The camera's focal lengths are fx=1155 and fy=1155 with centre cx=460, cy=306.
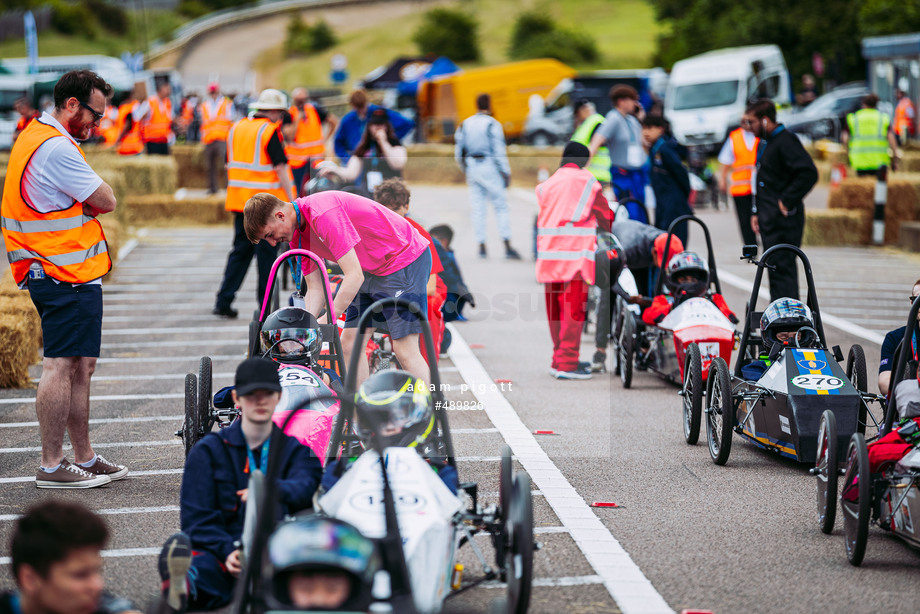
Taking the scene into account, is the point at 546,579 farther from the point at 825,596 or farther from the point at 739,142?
the point at 739,142

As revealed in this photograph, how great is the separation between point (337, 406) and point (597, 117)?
8.27 metres

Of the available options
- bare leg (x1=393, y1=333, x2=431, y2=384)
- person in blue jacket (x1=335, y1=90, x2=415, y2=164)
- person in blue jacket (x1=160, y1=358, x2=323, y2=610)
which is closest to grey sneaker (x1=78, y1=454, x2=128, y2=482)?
bare leg (x1=393, y1=333, x2=431, y2=384)

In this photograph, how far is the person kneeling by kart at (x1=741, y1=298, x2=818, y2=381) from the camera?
696 cm

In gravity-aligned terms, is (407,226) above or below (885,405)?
above

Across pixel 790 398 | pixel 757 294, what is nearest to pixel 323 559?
pixel 790 398

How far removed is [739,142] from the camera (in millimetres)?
13344

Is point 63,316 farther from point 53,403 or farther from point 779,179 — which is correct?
point 779,179

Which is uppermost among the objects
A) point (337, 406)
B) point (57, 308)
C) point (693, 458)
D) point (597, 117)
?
point (597, 117)

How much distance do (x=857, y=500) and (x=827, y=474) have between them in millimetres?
243

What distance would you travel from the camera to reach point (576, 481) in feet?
21.3

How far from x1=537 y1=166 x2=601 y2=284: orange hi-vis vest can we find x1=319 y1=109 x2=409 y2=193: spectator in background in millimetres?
3658

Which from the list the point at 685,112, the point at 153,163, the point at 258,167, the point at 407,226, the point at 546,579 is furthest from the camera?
the point at 685,112

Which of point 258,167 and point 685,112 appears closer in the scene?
point 258,167

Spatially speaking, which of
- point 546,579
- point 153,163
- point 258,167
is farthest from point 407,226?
point 153,163
